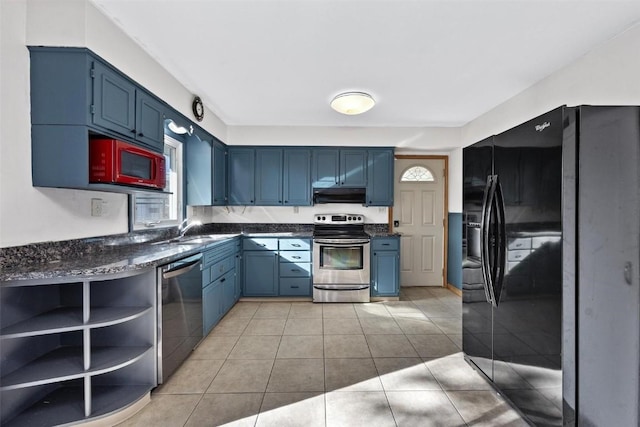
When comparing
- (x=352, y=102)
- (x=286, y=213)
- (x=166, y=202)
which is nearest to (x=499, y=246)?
(x=352, y=102)

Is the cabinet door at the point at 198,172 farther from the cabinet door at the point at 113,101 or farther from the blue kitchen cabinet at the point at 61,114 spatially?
the blue kitchen cabinet at the point at 61,114

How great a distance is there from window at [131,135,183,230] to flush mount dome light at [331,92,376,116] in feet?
5.84

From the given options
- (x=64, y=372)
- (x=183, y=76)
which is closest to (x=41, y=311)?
(x=64, y=372)

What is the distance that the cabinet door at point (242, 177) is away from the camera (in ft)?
13.8

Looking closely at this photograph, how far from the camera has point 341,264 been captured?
12.8ft

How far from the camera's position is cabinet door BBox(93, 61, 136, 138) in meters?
1.82

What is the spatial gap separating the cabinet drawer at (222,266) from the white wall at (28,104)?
1.15 metres

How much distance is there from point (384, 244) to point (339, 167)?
1278 mm

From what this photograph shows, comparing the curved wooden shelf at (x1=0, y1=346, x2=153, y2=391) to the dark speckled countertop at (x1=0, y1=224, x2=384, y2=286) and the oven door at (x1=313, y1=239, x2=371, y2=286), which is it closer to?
the dark speckled countertop at (x1=0, y1=224, x2=384, y2=286)

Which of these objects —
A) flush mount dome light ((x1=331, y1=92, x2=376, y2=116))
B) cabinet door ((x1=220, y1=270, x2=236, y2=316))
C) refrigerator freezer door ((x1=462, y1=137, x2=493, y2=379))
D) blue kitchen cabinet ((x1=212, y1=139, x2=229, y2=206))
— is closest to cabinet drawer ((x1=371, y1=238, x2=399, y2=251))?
refrigerator freezer door ((x1=462, y1=137, x2=493, y2=379))

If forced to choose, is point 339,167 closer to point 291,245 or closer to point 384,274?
point 291,245

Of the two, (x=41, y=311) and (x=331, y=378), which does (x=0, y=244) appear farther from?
(x=331, y=378)

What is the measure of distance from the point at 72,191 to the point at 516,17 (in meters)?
3.15

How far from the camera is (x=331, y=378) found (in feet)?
7.04
